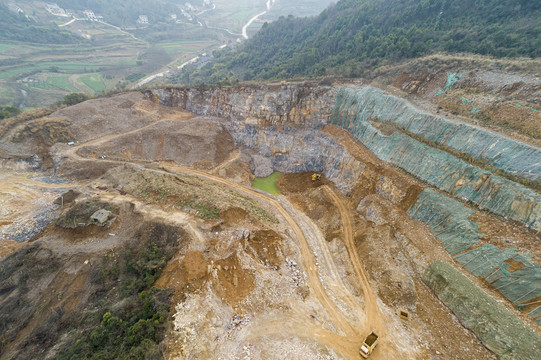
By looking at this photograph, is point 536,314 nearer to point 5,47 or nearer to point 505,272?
point 505,272

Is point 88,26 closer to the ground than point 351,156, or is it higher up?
higher up

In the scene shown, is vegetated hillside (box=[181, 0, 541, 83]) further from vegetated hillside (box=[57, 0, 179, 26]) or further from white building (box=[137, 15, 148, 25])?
vegetated hillside (box=[57, 0, 179, 26])

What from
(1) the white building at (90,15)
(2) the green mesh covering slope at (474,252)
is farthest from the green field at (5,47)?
(2) the green mesh covering slope at (474,252)

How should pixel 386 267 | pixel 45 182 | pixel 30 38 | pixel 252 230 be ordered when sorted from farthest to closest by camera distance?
pixel 30 38, pixel 45 182, pixel 252 230, pixel 386 267

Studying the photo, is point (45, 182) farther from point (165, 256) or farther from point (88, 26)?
point (88, 26)

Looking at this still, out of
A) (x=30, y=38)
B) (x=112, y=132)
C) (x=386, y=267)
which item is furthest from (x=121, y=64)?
(x=386, y=267)

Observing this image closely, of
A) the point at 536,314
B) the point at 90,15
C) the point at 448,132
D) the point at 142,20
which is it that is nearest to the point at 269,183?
the point at 448,132

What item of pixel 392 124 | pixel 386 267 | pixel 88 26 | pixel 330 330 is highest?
pixel 88 26

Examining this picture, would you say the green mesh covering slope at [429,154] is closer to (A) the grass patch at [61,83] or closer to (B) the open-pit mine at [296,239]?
(B) the open-pit mine at [296,239]
